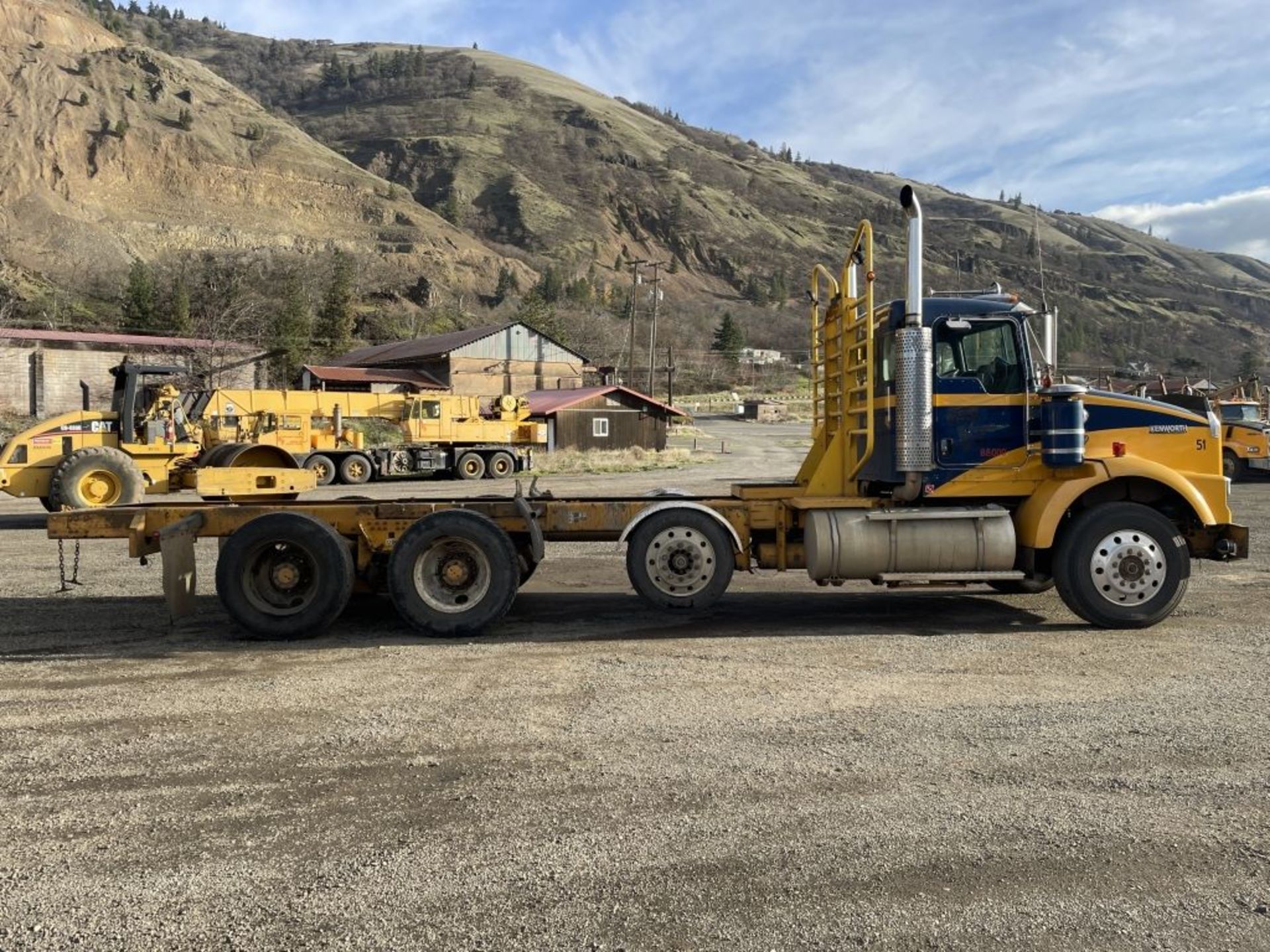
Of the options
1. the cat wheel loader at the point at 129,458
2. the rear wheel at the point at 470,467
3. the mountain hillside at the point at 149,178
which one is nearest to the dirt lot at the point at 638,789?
the cat wheel loader at the point at 129,458

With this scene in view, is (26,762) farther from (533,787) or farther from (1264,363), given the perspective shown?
(1264,363)

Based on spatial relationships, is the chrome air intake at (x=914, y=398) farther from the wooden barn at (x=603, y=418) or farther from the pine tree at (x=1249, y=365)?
the pine tree at (x=1249, y=365)

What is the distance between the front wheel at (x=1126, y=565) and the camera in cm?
774

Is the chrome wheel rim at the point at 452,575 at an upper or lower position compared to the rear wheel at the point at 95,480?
lower

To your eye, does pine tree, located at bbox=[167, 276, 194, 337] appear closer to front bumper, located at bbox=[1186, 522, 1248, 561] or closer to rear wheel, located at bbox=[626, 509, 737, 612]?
rear wheel, located at bbox=[626, 509, 737, 612]

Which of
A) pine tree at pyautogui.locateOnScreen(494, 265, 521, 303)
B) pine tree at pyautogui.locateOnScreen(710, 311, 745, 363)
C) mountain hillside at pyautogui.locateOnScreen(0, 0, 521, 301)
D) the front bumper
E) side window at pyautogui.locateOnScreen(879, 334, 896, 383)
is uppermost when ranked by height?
mountain hillside at pyautogui.locateOnScreen(0, 0, 521, 301)

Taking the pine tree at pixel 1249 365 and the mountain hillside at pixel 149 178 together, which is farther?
the mountain hillside at pixel 149 178

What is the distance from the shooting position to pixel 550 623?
8359 mm

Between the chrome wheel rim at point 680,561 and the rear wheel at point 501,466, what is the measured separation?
2382 cm

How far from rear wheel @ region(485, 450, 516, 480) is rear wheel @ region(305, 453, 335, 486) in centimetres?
544

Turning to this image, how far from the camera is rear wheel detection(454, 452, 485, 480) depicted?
30.6m

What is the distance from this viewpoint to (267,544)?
25.3ft

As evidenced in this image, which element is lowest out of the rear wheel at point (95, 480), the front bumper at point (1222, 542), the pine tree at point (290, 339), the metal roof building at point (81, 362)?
the front bumper at point (1222, 542)

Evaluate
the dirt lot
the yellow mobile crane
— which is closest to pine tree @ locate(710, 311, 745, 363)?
the yellow mobile crane
